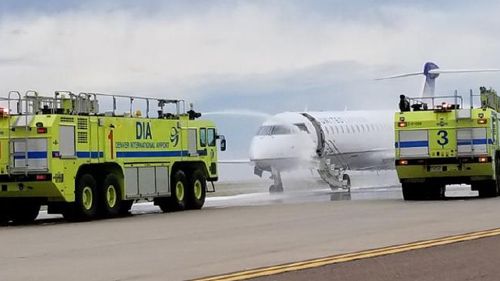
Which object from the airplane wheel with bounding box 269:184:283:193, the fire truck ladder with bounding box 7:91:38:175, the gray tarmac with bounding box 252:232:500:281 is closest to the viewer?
the gray tarmac with bounding box 252:232:500:281

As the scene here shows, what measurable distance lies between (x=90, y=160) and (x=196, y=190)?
541 cm

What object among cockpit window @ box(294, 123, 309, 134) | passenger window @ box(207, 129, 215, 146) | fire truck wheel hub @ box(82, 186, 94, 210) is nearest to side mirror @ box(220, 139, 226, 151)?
passenger window @ box(207, 129, 215, 146)

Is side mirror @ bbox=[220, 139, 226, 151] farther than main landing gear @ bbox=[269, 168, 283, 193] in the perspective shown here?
No

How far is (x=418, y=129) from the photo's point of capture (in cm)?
3219

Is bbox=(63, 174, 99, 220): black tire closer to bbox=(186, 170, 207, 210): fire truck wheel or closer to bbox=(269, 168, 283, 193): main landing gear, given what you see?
bbox=(186, 170, 207, 210): fire truck wheel

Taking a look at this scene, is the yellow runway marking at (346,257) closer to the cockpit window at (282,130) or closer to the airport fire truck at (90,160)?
the airport fire truck at (90,160)

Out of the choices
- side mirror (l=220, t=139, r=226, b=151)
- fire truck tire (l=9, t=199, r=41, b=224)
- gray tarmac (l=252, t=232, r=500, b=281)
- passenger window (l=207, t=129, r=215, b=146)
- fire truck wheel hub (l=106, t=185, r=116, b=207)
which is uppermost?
passenger window (l=207, t=129, r=215, b=146)

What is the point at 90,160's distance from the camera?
87.7 feet

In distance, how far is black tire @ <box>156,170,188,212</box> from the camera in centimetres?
3041

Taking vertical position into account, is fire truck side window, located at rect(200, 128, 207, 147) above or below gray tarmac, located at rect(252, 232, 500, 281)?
above

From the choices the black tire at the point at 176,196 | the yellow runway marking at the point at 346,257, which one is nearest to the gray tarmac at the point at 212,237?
the yellow runway marking at the point at 346,257

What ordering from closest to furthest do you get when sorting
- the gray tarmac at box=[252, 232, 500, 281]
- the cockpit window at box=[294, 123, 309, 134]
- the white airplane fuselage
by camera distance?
the gray tarmac at box=[252, 232, 500, 281], the white airplane fuselage, the cockpit window at box=[294, 123, 309, 134]

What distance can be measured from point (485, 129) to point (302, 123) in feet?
49.6

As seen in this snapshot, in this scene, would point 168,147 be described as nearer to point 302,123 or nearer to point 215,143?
point 215,143
